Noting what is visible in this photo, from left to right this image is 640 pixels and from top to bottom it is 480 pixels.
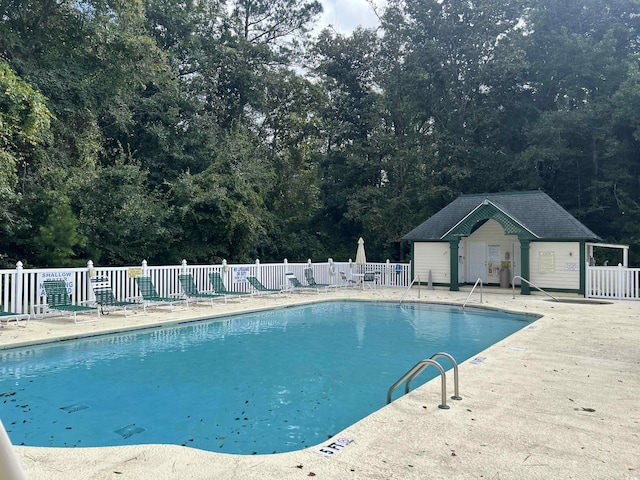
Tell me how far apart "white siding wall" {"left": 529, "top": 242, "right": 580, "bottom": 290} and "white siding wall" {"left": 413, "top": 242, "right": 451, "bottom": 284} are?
3460 mm

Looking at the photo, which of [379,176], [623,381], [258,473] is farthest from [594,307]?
[379,176]

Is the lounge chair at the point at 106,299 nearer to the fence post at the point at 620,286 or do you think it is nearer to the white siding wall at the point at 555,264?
the white siding wall at the point at 555,264

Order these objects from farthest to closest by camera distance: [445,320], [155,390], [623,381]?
[445,320]
[155,390]
[623,381]

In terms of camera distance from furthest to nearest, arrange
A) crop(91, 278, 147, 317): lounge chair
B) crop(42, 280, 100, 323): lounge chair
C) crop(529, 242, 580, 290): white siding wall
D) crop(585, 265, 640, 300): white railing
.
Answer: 1. crop(529, 242, 580, 290): white siding wall
2. crop(585, 265, 640, 300): white railing
3. crop(91, 278, 147, 317): lounge chair
4. crop(42, 280, 100, 323): lounge chair

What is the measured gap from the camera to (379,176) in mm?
31188

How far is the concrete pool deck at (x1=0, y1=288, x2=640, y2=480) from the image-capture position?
11.3 ft

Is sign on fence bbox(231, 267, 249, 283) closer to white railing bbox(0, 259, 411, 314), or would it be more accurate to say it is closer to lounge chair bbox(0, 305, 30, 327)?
white railing bbox(0, 259, 411, 314)

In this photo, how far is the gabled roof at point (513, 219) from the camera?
1789cm

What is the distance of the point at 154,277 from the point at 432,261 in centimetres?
1199

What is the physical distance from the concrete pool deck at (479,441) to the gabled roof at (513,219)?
11.3 meters

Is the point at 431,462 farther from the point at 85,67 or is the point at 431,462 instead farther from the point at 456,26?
the point at 456,26

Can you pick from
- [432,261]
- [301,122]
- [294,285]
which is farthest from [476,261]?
[301,122]

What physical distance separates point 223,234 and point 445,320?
11.3 m

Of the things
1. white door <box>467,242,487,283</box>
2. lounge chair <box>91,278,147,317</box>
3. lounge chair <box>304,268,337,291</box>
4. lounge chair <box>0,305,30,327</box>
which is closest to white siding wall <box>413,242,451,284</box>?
white door <box>467,242,487,283</box>
